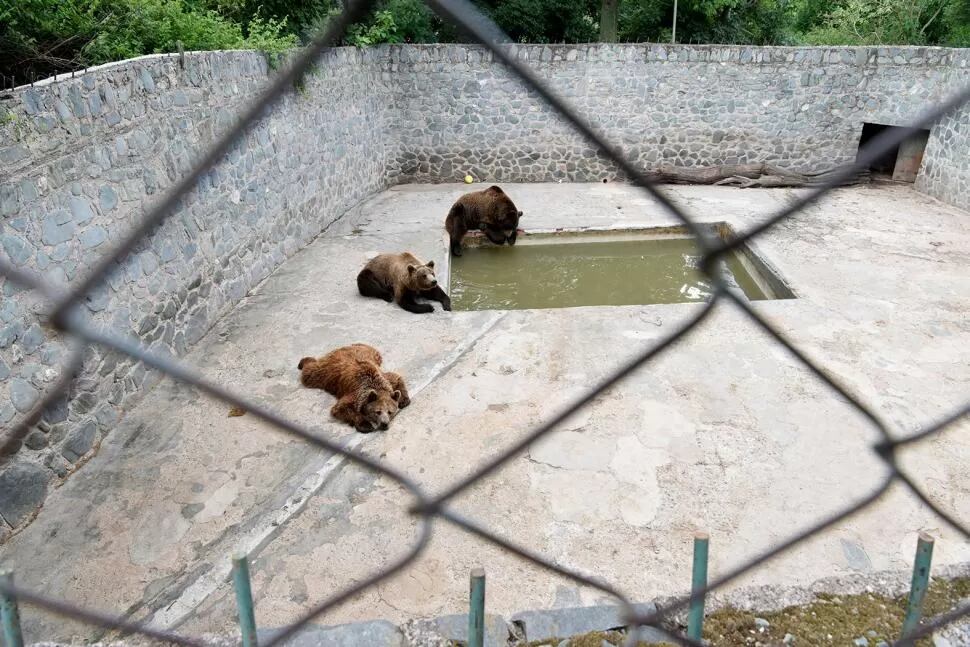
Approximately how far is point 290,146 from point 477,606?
22.5 feet

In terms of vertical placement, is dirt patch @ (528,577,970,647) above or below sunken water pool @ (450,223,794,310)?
above

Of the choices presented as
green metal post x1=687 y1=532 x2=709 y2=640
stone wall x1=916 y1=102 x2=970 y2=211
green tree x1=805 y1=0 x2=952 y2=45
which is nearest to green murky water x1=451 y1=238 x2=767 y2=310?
stone wall x1=916 y1=102 x2=970 y2=211

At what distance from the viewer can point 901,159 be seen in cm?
1060

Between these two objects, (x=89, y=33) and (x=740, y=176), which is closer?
(x=89, y=33)

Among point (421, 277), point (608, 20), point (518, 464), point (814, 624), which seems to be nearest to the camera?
point (814, 624)

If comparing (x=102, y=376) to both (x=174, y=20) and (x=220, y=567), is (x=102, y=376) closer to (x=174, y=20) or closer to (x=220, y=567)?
(x=220, y=567)

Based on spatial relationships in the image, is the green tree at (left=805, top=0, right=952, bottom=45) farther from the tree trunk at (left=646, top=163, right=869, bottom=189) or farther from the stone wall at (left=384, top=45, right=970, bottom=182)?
the tree trunk at (left=646, top=163, right=869, bottom=189)

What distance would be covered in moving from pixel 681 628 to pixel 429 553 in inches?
51.2

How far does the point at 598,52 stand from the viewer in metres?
10.4

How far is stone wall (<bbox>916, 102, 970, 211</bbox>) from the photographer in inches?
356

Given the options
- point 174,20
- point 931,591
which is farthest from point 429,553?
point 174,20

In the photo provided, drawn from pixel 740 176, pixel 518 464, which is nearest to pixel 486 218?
pixel 518 464

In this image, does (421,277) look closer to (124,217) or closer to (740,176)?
(124,217)

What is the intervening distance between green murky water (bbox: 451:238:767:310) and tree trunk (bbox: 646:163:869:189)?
2667 mm
